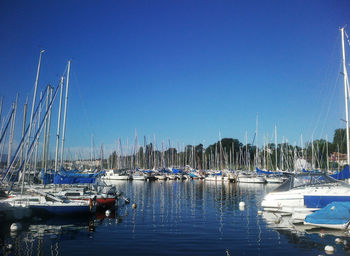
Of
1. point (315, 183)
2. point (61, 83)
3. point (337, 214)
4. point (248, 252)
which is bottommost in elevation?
point (248, 252)

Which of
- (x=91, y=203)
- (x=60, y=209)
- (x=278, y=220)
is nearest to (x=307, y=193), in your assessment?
(x=278, y=220)

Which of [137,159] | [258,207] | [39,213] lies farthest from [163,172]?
[39,213]

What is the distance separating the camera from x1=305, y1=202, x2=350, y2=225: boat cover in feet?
67.3

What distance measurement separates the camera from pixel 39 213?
1035 inches

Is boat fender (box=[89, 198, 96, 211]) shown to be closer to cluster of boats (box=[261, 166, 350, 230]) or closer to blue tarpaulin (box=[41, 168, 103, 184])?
blue tarpaulin (box=[41, 168, 103, 184])

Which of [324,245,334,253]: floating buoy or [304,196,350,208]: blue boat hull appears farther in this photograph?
[304,196,350,208]: blue boat hull

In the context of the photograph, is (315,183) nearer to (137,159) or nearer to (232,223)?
(232,223)

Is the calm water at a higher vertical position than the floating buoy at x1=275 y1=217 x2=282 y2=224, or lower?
lower

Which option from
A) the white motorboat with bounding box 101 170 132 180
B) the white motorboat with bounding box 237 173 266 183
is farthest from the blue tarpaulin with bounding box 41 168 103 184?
the white motorboat with bounding box 101 170 132 180

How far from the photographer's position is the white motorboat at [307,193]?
2517 centimetres

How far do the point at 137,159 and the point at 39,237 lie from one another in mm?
95872

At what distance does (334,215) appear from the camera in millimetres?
20922

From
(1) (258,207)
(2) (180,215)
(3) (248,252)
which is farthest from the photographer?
(1) (258,207)

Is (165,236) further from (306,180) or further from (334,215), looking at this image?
(306,180)
